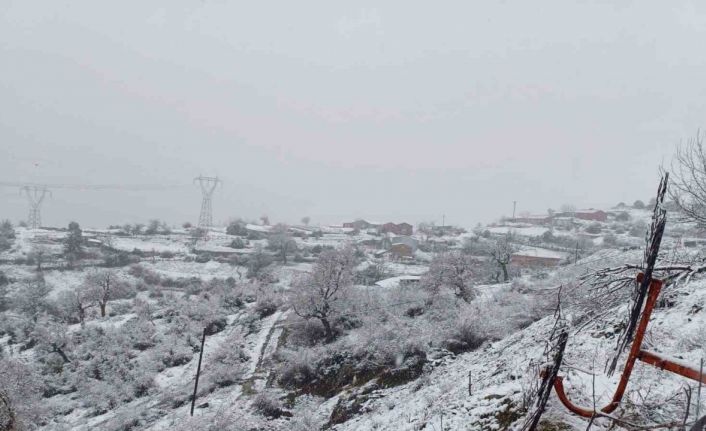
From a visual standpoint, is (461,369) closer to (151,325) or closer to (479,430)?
(479,430)

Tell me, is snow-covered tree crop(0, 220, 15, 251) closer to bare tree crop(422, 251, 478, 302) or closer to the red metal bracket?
bare tree crop(422, 251, 478, 302)

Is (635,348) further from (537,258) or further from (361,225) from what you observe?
(361,225)

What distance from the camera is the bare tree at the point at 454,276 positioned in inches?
1025

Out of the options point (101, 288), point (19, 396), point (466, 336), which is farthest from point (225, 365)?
point (101, 288)

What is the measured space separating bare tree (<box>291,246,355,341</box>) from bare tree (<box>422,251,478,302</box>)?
19.1 ft

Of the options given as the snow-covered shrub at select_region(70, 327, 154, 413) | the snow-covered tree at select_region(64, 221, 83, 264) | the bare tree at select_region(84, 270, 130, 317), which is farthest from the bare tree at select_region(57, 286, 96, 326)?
the snow-covered tree at select_region(64, 221, 83, 264)

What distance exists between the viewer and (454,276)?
26172 mm

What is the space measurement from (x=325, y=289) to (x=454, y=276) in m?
8.86

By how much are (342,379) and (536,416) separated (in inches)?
690

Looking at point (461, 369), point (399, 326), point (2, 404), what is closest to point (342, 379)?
point (399, 326)

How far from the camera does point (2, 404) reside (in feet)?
50.7


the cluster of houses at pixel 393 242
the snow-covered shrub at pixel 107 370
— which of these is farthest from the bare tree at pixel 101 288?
the cluster of houses at pixel 393 242

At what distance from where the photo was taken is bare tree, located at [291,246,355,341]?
24766 mm

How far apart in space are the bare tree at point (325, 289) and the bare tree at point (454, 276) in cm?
582
